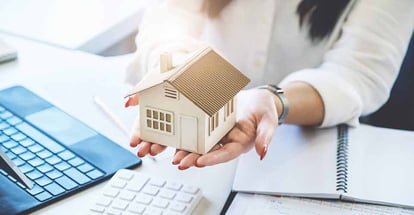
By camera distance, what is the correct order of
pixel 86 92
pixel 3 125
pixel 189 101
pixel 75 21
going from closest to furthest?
pixel 189 101
pixel 3 125
pixel 86 92
pixel 75 21

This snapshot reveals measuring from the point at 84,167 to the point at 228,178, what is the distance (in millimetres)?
189

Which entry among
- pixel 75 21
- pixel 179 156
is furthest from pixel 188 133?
pixel 75 21

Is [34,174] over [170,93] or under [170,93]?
under

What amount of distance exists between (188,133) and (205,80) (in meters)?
0.06

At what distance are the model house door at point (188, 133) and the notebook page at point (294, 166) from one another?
0.10 meters

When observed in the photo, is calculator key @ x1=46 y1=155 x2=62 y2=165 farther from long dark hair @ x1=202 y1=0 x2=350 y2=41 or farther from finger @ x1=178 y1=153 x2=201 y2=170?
long dark hair @ x1=202 y1=0 x2=350 y2=41

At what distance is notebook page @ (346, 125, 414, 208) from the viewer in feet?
2.40

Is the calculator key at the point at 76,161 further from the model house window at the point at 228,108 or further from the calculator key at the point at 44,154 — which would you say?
the model house window at the point at 228,108

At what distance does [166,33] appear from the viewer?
1.03 metres

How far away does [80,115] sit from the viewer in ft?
3.02

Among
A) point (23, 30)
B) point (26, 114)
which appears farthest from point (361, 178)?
point (23, 30)

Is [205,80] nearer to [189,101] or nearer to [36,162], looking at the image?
[189,101]

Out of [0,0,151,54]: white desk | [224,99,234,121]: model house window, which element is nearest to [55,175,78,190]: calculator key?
[224,99,234,121]: model house window

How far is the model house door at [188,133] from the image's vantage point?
26.4 inches
